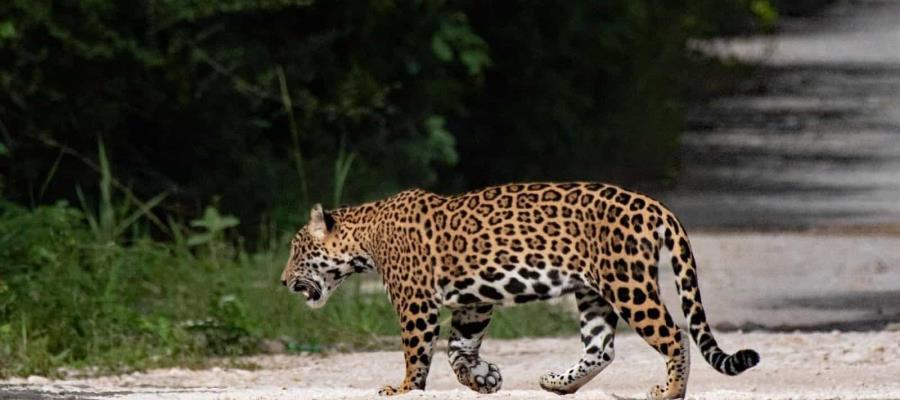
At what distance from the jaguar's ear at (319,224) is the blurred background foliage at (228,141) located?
2184 mm

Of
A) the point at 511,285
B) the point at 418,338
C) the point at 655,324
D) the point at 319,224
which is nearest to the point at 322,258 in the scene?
the point at 319,224

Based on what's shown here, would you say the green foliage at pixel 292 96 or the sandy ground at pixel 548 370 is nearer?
the sandy ground at pixel 548 370

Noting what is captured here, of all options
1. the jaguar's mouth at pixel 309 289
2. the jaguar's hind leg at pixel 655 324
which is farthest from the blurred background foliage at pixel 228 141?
the jaguar's hind leg at pixel 655 324

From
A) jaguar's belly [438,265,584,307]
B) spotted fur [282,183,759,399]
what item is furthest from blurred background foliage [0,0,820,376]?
jaguar's belly [438,265,584,307]

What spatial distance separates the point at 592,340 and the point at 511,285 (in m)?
0.50

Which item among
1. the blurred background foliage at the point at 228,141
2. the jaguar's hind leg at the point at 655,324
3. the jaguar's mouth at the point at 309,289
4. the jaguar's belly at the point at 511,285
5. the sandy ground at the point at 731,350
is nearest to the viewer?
the jaguar's hind leg at the point at 655,324

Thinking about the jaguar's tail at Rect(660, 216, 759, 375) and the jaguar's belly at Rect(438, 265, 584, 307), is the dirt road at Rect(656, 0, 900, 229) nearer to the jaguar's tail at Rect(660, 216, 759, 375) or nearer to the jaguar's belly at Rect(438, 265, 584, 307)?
the jaguar's belly at Rect(438, 265, 584, 307)

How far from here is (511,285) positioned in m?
9.38

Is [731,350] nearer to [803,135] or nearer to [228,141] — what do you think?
[228,141]

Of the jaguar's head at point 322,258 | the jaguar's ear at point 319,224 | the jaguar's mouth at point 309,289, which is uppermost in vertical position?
the jaguar's ear at point 319,224

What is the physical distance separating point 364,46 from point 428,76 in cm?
75

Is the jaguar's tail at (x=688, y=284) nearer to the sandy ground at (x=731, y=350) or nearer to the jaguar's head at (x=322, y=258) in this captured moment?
the sandy ground at (x=731, y=350)

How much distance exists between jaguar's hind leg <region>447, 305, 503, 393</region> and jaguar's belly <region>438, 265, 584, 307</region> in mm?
220

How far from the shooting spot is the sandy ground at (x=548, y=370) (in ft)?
32.0
